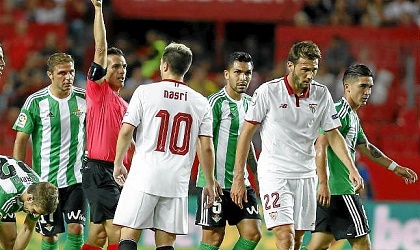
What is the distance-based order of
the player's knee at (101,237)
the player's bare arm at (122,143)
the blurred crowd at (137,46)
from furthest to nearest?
the blurred crowd at (137,46)
the player's knee at (101,237)
the player's bare arm at (122,143)

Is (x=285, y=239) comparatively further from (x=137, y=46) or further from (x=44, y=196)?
(x=137, y=46)

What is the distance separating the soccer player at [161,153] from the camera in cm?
755

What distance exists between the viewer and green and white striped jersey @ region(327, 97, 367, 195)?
29.1ft

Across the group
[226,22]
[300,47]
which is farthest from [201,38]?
[300,47]

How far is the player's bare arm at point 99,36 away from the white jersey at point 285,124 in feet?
4.35

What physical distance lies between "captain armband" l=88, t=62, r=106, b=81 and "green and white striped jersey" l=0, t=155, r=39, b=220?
39.3 inches

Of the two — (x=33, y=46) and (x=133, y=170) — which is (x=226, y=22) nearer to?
(x=33, y=46)

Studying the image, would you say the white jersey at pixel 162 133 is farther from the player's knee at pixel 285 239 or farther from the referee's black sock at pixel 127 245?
the player's knee at pixel 285 239

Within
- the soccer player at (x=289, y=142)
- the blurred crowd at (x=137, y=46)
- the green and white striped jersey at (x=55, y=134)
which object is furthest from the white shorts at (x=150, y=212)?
the blurred crowd at (x=137, y=46)

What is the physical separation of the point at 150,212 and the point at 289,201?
1228mm

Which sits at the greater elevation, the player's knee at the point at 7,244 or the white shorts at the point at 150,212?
the white shorts at the point at 150,212

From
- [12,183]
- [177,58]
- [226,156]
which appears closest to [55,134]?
[12,183]

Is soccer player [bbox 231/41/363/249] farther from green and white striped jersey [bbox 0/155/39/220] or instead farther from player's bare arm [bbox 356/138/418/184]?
green and white striped jersey [bbox 0/155/39/220]

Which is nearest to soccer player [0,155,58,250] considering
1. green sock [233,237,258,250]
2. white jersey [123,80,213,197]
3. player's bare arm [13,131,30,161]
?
white jersey [123,80,213,197]
